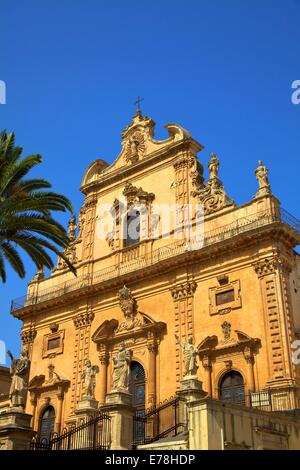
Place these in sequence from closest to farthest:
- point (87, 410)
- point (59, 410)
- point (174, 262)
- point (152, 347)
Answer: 1. point (87, 410)
2. point (152, 347)
3. point (174, 262)
4. point (59, 410)

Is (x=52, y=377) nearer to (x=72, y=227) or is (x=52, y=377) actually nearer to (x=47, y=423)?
(x=47, y=423)

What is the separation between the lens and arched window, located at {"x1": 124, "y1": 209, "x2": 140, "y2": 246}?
2662 centimetres

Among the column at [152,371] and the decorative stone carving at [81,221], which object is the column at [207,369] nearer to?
the column at [152,371]

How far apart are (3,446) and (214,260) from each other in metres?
11.0

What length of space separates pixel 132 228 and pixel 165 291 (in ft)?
14.3

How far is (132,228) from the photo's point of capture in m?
27.0

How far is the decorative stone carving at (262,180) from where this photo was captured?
2198 centimetres

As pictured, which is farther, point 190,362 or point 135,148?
point 135,148

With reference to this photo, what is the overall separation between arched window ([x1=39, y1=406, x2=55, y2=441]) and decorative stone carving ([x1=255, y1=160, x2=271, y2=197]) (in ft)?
44.2

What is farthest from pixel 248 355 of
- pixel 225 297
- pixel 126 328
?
pixel 126 328

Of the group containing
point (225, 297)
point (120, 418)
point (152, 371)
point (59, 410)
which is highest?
point (225, 297)

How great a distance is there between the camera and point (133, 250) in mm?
26094

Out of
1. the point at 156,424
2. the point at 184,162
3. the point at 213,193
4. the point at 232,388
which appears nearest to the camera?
the point at 156,424

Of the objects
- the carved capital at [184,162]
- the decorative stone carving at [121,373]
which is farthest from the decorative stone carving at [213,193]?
the decorative stone carving at [121,373]
